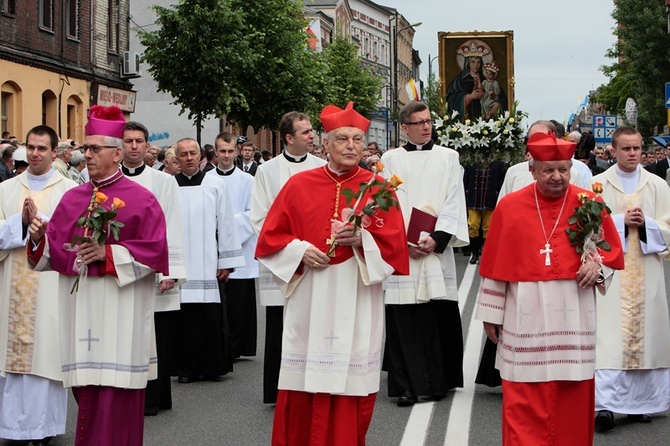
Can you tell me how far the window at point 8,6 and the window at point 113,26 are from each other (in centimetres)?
848

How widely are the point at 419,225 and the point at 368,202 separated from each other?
2.84 metres

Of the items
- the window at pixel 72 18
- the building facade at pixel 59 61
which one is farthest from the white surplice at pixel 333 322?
the window at pixel 72 18

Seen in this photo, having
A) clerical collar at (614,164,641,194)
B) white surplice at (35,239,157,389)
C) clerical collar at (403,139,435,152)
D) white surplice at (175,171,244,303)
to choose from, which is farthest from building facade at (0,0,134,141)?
white surplice at (35,239,157,389)

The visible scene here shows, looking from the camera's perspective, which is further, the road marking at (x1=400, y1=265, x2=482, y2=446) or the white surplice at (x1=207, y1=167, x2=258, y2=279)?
the white surplice at (x1=207, y1=167, x2=258, y2=279)

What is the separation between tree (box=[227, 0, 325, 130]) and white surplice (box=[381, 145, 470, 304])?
2968 cm

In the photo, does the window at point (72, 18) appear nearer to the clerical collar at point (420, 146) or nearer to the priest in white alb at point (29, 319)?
the clerical collar at point (420, 146)

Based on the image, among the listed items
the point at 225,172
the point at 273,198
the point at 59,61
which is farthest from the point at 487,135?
the point at 59,61

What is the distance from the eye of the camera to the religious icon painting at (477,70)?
29047 mm

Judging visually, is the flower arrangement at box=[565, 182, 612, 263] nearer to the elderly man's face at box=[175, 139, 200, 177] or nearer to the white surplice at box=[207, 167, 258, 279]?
the elderly man's face at box=[175, 139, 200, 177]

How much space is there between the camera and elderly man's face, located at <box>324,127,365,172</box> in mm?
6781

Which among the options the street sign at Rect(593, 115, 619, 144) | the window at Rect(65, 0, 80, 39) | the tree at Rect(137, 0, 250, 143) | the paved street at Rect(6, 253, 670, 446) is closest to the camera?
the paved street at Rect(6, 253, 670, 446)

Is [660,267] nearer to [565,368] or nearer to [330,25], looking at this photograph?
[565,368]

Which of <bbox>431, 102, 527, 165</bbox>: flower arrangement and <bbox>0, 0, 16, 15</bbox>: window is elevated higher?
<bbox>0, 0, 16, 15</bbox>: window

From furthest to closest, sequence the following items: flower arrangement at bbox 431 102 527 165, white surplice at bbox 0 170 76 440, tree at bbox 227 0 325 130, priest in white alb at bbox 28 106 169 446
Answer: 1. tree at bbox 227 0 325 130
2. flower arrangement at bbox 431 102 527 165
3. white surplice at bbox 0 170 76 440
4. priest in white alb at bbox 28 106 169 446
